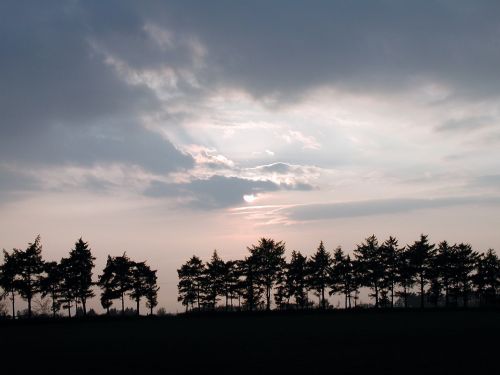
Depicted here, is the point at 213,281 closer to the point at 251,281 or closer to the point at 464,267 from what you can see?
the point at 251,281

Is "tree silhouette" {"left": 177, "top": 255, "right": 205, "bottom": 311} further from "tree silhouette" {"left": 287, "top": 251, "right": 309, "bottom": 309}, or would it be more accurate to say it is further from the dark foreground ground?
the dark foreground ground

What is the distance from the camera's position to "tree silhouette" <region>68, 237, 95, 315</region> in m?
78.1

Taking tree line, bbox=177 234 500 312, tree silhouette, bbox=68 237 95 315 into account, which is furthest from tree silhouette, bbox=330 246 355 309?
tree silhouette, bbox=68 237 95 315

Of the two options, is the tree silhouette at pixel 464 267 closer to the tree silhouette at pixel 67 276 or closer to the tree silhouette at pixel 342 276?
the tree silhouette at pixel 342 276

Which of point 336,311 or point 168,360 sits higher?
point 168,360

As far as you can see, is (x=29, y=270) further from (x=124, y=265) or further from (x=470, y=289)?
(x=470, y=289)

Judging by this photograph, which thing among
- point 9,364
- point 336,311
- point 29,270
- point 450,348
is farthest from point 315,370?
point 29,270

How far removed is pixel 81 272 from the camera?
258 feet

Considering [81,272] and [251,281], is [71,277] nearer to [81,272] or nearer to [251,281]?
[81,272]

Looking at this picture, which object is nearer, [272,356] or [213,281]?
[272,356]

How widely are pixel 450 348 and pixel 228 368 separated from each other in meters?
13.1

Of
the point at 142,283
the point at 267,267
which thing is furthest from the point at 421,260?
the point at 142,283

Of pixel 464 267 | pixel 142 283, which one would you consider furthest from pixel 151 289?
pixel 464 267

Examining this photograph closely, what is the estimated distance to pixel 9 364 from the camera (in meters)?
22.2
